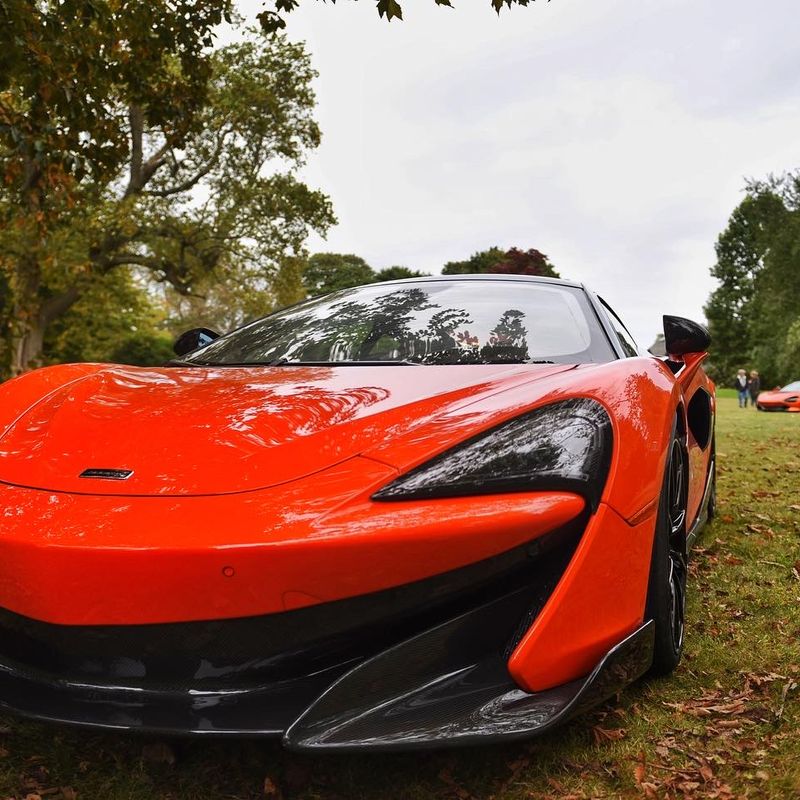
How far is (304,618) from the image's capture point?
1.50m

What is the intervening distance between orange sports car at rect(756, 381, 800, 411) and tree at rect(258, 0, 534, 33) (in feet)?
73.7

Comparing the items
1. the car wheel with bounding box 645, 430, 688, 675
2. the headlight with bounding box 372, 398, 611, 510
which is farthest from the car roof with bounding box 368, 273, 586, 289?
the headlight with bounding box 372, 398, 611, 510

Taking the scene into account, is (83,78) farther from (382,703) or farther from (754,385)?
(754,385)

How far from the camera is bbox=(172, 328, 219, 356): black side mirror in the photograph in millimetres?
3331

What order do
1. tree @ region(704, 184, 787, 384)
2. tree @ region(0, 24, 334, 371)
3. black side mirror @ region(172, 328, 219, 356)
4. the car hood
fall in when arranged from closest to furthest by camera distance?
the car hood → black side mirror @ region(172, 328, 219, 356) → tree @ region(0, 24, 334, 371) → tree @ region(704, 184, 787, 384)

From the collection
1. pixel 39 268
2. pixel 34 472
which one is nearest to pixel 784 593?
pixel 34 472

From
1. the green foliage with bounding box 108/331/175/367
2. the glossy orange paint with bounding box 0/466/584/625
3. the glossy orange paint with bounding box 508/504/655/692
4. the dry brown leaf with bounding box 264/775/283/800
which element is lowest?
the dry brown leaf with bounding box 264/775/283/800

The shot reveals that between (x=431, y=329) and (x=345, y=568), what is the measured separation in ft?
4.40

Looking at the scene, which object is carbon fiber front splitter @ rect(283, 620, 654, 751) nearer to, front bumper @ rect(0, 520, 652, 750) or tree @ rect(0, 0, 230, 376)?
front bumper @ rect(0, 520, 652, 750)

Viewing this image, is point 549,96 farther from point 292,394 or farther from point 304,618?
point 304,618

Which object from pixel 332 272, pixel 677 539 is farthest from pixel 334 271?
pixel 677 539

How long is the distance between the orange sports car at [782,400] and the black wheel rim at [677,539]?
24565 millimetres

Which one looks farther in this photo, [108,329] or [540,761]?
[108,329]

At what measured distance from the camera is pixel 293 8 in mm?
6023
